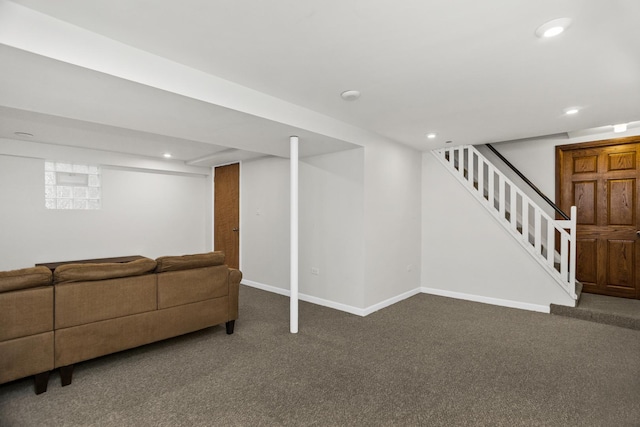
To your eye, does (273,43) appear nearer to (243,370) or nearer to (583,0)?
(583,0)

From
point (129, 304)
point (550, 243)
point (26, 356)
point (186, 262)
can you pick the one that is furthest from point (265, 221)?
point (550, 243)

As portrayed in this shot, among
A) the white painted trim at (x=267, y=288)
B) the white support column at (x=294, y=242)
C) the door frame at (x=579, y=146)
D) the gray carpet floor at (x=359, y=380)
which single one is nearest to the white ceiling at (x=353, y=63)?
the white support column at (x=294, y=242)

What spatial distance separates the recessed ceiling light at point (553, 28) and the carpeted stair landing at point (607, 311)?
11.2 feet

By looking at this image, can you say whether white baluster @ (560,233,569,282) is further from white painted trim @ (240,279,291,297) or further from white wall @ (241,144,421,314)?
white painted trim @ (240,279,291,297)

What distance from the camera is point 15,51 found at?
5.50ft

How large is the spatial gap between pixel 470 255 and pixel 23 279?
498 cm

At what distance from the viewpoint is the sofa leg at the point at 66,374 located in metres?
2.32

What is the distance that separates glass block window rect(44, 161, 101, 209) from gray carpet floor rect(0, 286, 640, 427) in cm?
350

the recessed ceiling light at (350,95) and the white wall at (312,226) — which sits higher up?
the recessed ceiling light at (350,95)

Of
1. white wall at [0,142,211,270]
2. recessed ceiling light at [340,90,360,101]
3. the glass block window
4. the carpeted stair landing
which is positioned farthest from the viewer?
the glass block window

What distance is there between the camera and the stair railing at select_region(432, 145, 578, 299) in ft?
13.1

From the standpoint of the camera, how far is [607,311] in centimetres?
368

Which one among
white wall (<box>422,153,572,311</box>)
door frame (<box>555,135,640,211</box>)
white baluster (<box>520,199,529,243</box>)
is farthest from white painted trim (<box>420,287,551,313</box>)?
door frame (<box>555,135,640,211</box>)

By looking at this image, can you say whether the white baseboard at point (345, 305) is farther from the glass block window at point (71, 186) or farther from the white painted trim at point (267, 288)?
the glass block window at point (71, 186)
